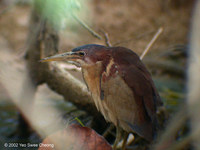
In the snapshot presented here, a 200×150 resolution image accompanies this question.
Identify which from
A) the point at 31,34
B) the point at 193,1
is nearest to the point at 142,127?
the point at 31,34

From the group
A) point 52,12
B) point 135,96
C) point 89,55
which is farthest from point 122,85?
point 52,12

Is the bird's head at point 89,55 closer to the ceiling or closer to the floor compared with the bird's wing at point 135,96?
closer to the ceiling

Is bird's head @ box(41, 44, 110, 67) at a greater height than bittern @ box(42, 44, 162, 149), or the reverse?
bird's head @ box(41, 44, 110, 67)

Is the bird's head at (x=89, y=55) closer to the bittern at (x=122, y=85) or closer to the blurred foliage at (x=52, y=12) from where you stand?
the bittern at (x=122, y=85)

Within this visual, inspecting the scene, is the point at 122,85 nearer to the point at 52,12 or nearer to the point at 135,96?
the point at 135,96

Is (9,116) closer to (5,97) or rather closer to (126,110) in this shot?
(5,97)

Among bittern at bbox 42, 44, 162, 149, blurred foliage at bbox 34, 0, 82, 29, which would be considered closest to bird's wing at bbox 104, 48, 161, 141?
bittern at bbox 42, 44, 162, 149

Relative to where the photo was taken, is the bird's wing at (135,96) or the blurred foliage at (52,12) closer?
the bird's wing at (135,96)

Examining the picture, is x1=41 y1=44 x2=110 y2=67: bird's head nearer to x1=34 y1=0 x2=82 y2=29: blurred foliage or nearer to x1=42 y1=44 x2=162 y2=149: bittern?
x1=42 y1=44 x2=162 y2=149: bittern

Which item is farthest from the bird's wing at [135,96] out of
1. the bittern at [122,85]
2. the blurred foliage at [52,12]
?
the blurred foliage at [52,12]
